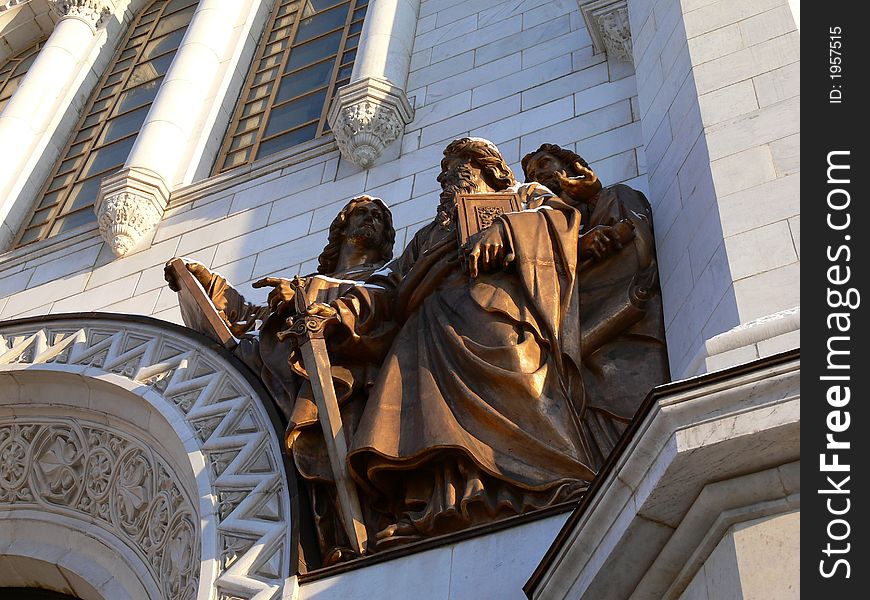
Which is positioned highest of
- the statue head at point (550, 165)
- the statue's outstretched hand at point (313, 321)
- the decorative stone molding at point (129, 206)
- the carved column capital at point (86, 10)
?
the carved column capital at point (86, 10)

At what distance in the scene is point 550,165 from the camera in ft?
21.3

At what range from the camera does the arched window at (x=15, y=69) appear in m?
14.2

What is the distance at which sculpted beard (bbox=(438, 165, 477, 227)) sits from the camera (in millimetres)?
6168

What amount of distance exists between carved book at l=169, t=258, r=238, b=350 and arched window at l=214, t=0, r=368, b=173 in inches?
146

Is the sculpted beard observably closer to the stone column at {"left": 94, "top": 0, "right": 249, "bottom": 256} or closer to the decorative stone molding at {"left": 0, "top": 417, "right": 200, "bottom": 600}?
the decorative stone molding at {"left": 0, "top": 417, "right": 200, "bottom": 600}

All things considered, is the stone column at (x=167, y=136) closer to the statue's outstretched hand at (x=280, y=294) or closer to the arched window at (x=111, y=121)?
the arched window at (x=111, y=121)

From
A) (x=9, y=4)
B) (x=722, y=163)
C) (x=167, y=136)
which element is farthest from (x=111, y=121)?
(x=722, y=163)

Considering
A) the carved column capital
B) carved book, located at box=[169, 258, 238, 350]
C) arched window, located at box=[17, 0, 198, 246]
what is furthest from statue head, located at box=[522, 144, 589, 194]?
the carved column capital

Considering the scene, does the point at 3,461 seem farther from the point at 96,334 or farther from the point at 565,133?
the point at 565,133

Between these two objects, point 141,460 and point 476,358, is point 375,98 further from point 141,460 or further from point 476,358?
point 476,358

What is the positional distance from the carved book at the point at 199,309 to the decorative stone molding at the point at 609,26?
3.64 metres

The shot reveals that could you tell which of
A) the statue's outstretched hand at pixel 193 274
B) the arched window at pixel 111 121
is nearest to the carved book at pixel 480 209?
the statue's outstretched hand at pixel 193 274

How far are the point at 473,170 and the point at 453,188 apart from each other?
0.19 metres
